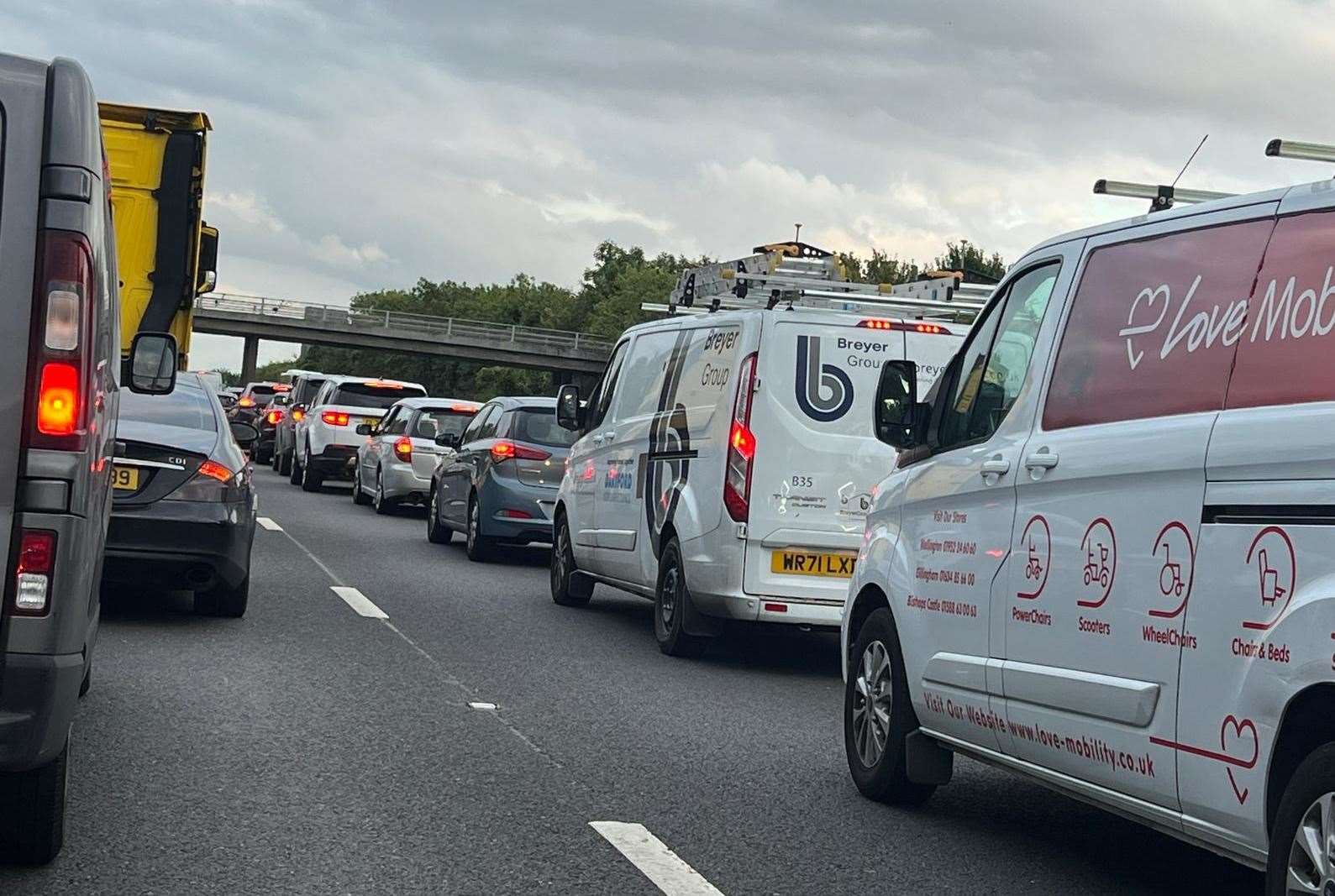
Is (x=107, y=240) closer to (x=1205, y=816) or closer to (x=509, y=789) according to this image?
(x=509, y=789)

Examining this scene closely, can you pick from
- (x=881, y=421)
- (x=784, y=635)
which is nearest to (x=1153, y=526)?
(x=881, y=421)

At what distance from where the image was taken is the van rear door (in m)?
10.4

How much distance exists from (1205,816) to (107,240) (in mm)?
3592

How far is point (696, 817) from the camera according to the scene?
6543mm

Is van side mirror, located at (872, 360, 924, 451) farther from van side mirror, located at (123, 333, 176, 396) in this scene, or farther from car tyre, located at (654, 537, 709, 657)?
car tyre, located at (654, 537, 709, 657)

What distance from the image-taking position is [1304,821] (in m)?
4.20

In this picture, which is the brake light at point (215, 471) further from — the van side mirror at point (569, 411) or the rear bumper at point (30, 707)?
the rear bumper at point (30, 707)

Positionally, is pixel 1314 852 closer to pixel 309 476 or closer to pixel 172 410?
pixel 172 410

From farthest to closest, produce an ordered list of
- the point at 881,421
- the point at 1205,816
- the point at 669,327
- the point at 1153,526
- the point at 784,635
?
the point at 784,635, the point at 669,327, the point at 881,421, the point at 1153,526, the point at 1205,816

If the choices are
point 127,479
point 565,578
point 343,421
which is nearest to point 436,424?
point 343,421

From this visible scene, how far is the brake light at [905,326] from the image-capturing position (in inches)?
420

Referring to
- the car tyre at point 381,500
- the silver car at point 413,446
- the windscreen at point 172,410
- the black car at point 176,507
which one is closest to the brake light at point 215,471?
the black car at point 176,507

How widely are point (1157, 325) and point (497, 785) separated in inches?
121

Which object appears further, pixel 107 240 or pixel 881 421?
pixel 881 421
